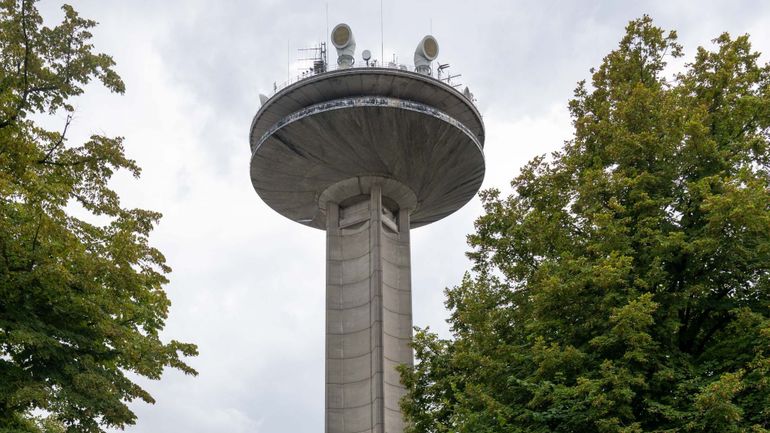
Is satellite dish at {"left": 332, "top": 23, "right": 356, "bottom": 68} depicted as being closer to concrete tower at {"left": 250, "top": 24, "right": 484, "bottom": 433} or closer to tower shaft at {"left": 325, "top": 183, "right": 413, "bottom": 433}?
concrete tower at {"left": 250, "top": 24, "right": 484, "bottom": 433}

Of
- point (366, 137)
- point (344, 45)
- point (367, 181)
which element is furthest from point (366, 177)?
point (344, 45)

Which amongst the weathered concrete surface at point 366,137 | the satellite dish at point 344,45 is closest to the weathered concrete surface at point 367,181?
the weathered concrete surface at point 366,137

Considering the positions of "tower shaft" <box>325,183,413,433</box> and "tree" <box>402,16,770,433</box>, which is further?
"tower shaft" <box>325,183,413,433</box>

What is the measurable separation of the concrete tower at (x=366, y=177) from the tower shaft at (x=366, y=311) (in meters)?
0.06

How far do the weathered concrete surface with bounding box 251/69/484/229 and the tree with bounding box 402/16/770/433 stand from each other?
2348cm

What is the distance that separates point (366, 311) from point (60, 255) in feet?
97.6

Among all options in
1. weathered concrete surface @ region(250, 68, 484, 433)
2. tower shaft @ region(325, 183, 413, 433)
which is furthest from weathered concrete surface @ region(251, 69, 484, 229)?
tower shaft @ region(325, 183, 413, 433)

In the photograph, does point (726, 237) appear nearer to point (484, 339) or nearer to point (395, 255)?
point (484, 339)

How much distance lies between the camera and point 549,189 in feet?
59.5

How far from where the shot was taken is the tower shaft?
41375mm

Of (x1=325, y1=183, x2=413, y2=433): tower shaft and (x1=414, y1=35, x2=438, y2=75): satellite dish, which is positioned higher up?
(x1=414, y1=35, x2=438, y2=75): satellite dish

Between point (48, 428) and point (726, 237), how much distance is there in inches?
773

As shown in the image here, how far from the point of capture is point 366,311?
145 ft

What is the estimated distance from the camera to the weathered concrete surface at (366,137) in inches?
1665
